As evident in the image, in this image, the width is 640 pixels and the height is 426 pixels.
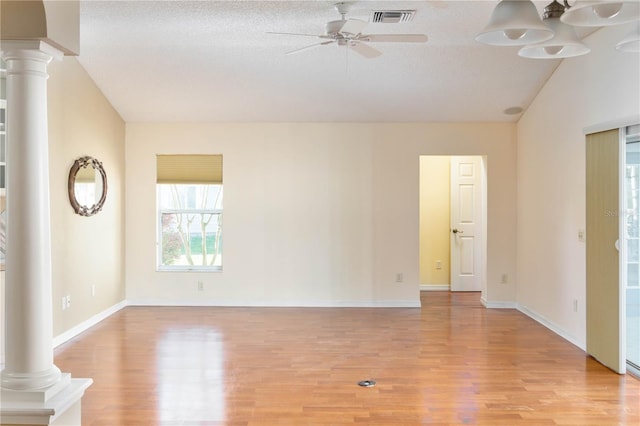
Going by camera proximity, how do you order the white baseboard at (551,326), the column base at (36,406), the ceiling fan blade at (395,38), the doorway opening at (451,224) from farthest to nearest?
the doorway opening at (451,224), the white baseboard at (551,326), the ceiling fan blade at (395,38), the column base at (36,406)

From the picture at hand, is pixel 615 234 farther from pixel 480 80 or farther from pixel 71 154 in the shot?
pixel 71 154

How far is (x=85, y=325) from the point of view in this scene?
19.4ft

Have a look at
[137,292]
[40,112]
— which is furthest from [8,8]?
[137,292]

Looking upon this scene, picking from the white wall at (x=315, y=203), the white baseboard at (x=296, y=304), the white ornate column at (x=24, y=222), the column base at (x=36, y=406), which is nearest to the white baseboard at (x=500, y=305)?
the white wall at (x=315, y=203)

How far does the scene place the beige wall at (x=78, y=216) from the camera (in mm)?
5332

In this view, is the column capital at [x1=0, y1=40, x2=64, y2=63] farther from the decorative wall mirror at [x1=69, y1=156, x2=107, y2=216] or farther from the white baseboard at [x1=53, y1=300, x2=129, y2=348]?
the white baseboard at [x1=53, y1=300, x2=129, y2=348]

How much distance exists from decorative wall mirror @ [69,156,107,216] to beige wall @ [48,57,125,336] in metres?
0.07

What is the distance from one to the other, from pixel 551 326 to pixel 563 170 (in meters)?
1.66

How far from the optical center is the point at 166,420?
11.4 ft

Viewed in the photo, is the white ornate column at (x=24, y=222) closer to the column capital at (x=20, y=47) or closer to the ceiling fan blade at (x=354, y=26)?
the column capital at (x=20, y=47)

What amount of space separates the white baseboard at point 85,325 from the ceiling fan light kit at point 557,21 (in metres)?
4.68

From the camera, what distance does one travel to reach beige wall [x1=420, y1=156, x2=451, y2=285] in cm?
860

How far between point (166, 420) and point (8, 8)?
2.50 m

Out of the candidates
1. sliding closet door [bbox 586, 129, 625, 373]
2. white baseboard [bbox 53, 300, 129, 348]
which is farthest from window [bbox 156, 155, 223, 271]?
sliding closet door [bbox 586, 129, 625, 373]
